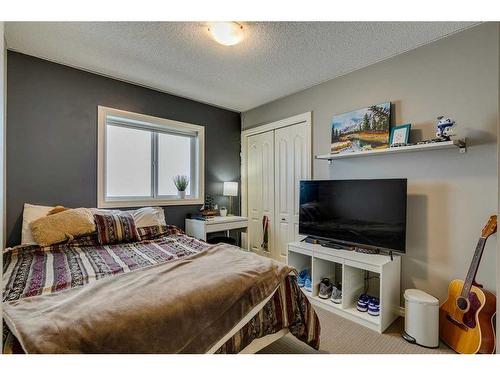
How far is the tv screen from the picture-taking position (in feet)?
7.16

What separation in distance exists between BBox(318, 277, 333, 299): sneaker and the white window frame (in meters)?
1.98

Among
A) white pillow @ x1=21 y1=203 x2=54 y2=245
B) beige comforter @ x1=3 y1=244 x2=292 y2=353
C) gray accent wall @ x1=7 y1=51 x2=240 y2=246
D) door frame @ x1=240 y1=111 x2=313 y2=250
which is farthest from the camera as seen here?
door frame @ x1=240 y1=111 x2=313 y2=250

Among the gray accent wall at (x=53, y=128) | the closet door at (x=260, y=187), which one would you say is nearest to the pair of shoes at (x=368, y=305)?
the closet door at (x=260, y=187)

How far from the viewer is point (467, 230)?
6.45 feet

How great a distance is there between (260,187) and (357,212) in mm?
1687

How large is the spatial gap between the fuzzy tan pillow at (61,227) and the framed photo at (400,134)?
2850mm

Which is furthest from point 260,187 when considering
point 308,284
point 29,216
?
point 29,216

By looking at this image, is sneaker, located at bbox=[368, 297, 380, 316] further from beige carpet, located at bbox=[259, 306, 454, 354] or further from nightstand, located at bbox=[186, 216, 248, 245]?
nightstand, located at bbox=[186, 216, 248, 245]

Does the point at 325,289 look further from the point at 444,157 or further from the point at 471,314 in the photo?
the point at 444,157

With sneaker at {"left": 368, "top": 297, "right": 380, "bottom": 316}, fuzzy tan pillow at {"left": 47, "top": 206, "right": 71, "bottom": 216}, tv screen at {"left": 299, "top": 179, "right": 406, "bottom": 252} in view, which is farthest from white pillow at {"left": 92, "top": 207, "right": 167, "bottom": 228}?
sneaker at {"left": 368, "top": 297, "right": 380, "bottom": 316}

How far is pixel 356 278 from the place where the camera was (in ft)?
7.91

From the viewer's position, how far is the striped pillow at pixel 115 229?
2285 millimetres

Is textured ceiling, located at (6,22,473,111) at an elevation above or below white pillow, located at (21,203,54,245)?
above
